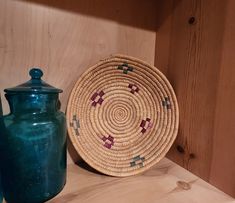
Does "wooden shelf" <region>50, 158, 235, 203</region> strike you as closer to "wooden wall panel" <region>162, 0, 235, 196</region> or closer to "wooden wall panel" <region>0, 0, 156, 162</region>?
"wooden wall panel" <region>162, 0, 235, 196</region>

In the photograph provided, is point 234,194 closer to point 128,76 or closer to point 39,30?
point 128,76

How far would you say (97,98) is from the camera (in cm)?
63

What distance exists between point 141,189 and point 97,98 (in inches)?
10.9

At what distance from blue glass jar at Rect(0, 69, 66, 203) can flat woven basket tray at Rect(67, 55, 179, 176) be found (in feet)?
0.35

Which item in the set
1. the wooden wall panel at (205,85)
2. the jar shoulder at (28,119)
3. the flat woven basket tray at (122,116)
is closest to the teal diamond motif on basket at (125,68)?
the flat woven basket tray at (122,116)

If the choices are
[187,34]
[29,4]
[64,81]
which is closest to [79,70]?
[64,81]

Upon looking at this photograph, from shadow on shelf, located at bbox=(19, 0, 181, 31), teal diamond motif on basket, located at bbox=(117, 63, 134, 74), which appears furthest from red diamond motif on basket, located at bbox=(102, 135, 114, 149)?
shadow on shelf, located at bbox=(19, 0, 181, 31)

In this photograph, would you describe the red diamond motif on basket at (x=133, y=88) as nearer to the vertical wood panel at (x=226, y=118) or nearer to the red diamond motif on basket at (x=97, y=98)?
the red diamond motif on basket at (x=97, y=98)

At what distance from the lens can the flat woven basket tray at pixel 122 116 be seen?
58 cm

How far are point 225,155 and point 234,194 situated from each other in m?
0.09

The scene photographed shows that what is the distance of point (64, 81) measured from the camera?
1.98 ft

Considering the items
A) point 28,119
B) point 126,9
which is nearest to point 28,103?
point 28,119

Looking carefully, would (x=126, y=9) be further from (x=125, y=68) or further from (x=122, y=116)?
(x=122, y=116)

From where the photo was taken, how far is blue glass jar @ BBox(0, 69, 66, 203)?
423 millimetres
